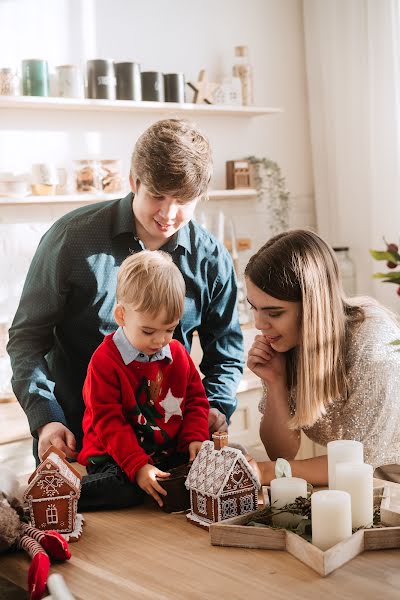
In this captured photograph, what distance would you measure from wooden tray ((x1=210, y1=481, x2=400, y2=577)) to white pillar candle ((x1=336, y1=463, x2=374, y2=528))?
0.05m

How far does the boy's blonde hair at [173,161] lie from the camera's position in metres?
2.01

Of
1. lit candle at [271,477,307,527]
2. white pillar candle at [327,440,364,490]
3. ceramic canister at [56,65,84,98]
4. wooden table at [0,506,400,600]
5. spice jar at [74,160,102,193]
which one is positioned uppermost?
ceramic canister at [56,65,84,98]

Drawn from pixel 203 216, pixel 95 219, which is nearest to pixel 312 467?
pixel 95 219

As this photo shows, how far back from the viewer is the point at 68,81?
12.3ft

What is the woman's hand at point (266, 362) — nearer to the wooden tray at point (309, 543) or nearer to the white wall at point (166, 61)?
the wooden tray at point (309, 543)

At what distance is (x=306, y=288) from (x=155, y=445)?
0.52m

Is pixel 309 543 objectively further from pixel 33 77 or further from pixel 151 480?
pixel 33 77

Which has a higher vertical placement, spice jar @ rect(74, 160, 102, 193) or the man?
spice jar @ rect(74, 160, 102, 193)

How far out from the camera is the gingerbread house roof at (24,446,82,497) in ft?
5.26

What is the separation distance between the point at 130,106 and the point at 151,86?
188 millimetres

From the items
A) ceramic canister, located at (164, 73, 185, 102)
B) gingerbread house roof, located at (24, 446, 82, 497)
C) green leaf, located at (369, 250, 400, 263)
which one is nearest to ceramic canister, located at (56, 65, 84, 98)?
ceramic canister, located at (164, 73, 185, 102)

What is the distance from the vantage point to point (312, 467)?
1901 mm

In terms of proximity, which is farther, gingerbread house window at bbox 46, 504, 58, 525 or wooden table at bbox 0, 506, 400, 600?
gingerbread house window at bbox 46, 504, 58, 525

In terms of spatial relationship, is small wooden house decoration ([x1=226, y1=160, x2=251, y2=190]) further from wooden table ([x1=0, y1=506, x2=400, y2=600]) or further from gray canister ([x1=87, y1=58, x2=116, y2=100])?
wooden table ([x1=0, y1=506, x2=400, y2=600])
